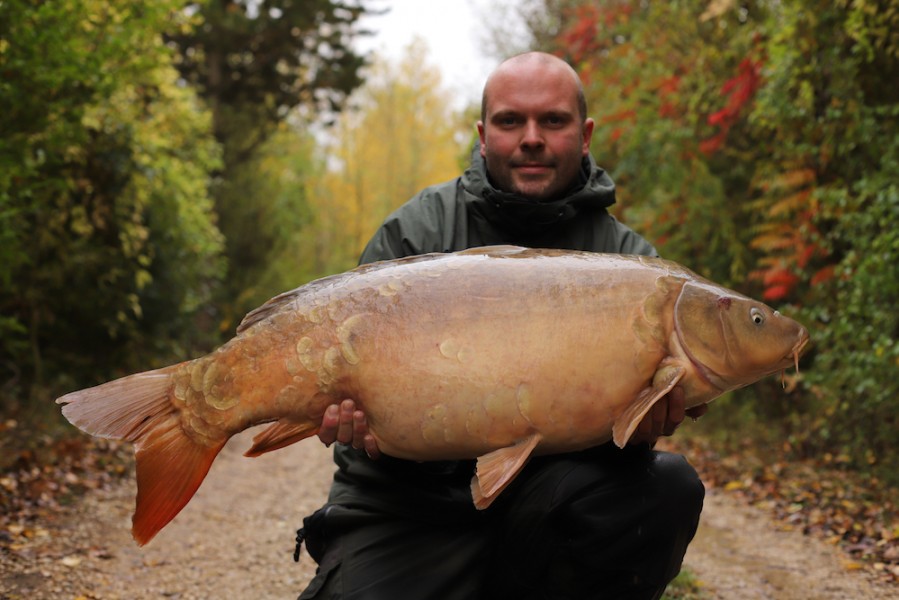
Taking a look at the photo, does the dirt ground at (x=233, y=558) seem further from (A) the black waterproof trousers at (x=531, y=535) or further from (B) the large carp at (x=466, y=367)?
(B) the large carp at (x=466, y=367)

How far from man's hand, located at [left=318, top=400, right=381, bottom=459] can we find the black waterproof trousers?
0.52m

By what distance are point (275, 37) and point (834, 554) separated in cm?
1520

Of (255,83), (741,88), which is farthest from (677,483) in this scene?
(255,83)

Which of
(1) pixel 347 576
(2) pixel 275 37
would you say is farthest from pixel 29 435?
(2) pixel 275 37

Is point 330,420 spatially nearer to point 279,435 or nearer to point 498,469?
point 279,435

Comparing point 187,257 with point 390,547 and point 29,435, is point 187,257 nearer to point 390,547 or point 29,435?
point 29,435

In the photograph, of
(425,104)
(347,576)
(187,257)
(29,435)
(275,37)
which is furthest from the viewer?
(425,104)

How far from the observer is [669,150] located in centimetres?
783

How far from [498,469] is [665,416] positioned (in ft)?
1.56

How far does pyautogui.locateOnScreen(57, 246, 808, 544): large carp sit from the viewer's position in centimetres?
221

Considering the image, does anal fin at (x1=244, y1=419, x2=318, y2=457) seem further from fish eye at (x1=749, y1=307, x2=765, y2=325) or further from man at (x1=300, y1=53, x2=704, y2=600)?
fish eye at (x1=749, y1=307, x2=765, y2=325)

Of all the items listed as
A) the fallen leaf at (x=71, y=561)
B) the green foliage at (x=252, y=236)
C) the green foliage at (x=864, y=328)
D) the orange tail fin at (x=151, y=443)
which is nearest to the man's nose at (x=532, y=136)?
the orange tail fin at (x=151, y=443)

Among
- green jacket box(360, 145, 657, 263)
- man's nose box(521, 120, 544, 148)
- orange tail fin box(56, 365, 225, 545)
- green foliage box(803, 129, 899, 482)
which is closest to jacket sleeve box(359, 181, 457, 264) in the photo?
green jacket box(360, 145, 657, 263)

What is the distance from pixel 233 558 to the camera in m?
4.34
